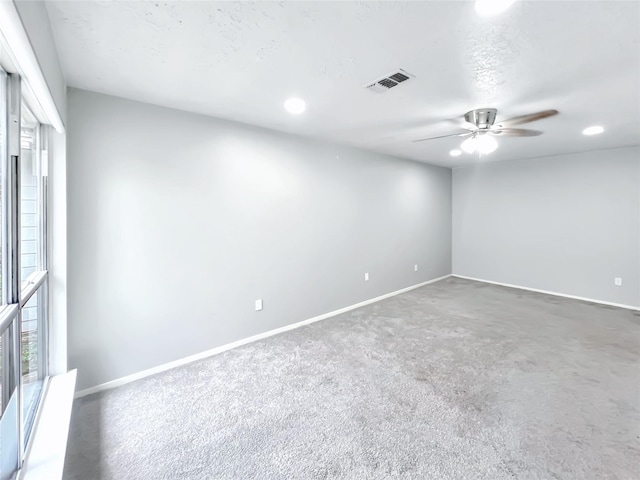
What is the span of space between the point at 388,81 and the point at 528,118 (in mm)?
1500

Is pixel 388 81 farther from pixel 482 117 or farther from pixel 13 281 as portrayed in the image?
pixel 13 281

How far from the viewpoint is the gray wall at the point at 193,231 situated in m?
2.34

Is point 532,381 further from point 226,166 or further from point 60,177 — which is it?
point 60,177

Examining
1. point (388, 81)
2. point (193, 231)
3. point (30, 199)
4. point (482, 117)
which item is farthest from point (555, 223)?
point (30, 199)

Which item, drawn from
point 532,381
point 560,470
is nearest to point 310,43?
point 560,470

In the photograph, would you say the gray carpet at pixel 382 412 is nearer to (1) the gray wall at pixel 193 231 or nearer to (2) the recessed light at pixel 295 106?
(1) the gray wall at pixel 193 231

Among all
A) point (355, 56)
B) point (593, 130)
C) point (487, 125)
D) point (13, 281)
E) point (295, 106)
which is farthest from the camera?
point (593, 130)

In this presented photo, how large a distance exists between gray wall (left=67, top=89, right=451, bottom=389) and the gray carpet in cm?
41

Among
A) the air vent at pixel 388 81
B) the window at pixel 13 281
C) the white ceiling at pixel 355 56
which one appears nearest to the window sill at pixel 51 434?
the window at pixel 13 281

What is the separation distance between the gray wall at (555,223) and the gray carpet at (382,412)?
5.05 ft

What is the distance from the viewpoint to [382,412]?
2.10 meters

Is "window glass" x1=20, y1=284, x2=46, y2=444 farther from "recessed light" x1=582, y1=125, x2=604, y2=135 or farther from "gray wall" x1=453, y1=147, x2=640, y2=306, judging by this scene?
"gray wall" x1=453, y1=147, x2=640, y2=306

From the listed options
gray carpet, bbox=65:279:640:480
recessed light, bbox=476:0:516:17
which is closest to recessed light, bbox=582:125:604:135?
gray carpet, bbox=65:279:640:480

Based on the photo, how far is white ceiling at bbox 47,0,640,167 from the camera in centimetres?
142
